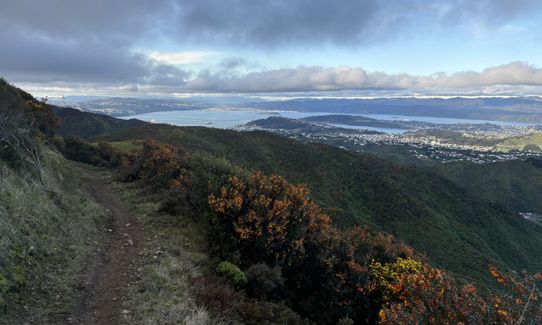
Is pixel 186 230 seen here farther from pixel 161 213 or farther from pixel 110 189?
pixel 110 189

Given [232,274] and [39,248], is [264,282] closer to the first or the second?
[232,274]

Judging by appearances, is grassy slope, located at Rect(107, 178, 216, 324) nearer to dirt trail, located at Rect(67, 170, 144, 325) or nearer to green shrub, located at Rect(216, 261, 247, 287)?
dirt trail, located at Rect(67, 170, 144, 325)

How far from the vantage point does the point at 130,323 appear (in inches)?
244

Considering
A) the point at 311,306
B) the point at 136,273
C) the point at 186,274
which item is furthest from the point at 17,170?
the point at 311,306

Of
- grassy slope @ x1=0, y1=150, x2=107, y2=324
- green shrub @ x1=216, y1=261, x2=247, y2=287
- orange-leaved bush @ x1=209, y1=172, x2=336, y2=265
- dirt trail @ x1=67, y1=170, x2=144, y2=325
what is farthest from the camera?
orange-leaved bush @ x1=209, y1=172, x2=336, y2=265

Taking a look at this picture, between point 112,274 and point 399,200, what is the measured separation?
52.7 meters

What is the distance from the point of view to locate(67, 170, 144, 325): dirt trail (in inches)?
249

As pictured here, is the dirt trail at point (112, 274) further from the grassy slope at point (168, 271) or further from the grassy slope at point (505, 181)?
the grassy slope at point (505, 181)

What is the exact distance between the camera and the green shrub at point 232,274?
8.84 metres

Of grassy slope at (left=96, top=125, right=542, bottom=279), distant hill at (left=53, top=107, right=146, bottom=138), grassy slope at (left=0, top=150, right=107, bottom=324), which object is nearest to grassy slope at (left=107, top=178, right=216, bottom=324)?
grassy slope at (left=0, top=150, right=107, bottom=324)

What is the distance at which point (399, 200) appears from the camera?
55.6 meters

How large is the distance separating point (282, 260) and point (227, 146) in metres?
55.6

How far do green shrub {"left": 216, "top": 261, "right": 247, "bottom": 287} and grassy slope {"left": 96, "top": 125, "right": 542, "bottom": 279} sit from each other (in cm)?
2805

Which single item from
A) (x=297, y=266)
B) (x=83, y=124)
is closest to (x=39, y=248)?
(x=297, y=266)
